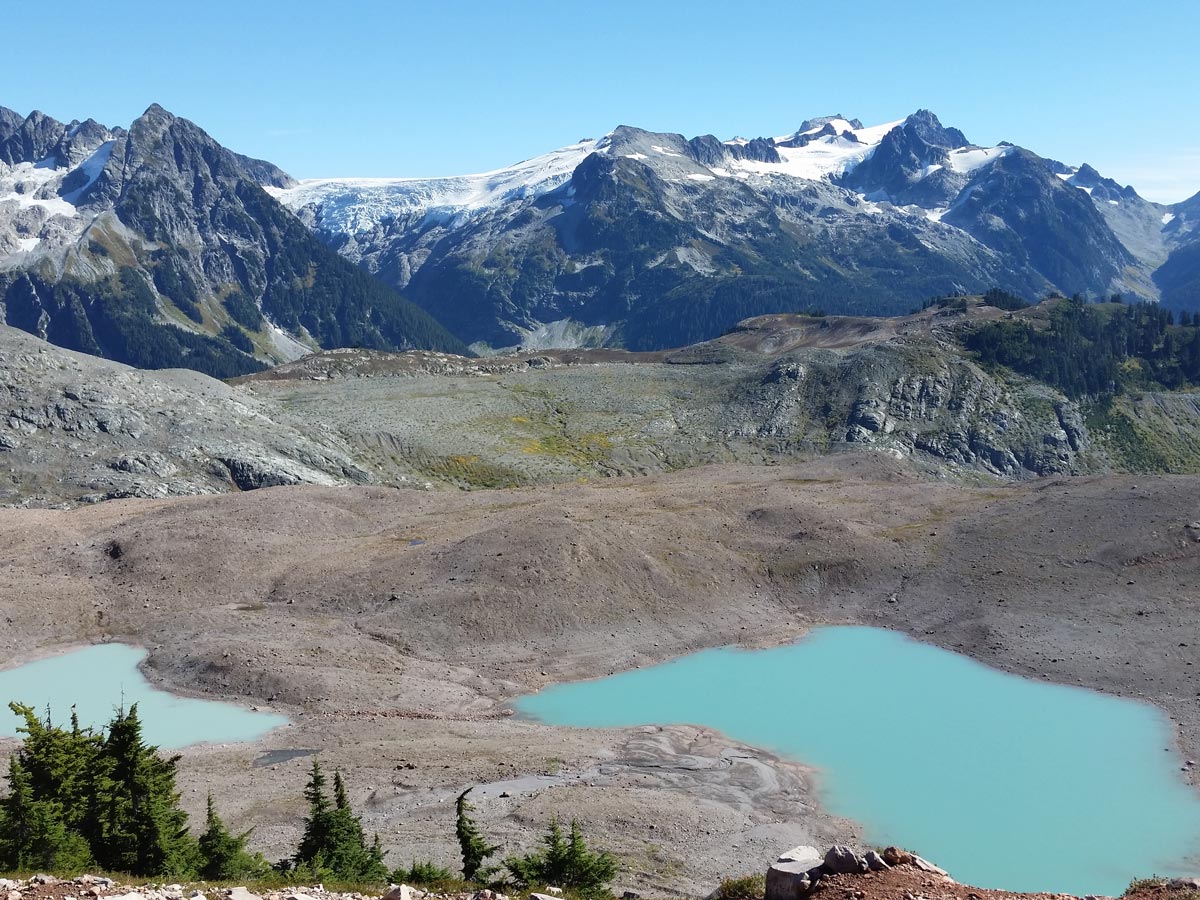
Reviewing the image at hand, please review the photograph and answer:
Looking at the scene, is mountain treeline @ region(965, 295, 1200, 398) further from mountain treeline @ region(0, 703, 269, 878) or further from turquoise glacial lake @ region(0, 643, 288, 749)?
mountain treeline @ region(0, 703, 269, 878)

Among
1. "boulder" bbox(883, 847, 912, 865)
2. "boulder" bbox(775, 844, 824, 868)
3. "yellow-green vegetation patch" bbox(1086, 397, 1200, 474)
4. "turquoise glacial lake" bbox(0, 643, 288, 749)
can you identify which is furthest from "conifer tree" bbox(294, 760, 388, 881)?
"yellow-green vegetation patch" bbox(1086, 397, 1200, 474)

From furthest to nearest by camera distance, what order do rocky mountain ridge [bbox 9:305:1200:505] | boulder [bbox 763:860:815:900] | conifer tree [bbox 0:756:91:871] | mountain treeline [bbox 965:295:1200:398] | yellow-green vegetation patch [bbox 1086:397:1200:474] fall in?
1. mountain treeline [bbox 965:295:1200:398]
2. yellow-green vegetation patch [bbox 1086:397:1200:474]
3. rocky mountain ridge [bbox 9:305:1200:505]
4. conifer tree [bbox 0:756:91:871]
5. boulder [bbox 763:860:815:900]

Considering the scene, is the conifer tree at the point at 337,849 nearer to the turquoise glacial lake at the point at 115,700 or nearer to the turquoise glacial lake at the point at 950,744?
the turquoise glacial lake at the point at 950,744

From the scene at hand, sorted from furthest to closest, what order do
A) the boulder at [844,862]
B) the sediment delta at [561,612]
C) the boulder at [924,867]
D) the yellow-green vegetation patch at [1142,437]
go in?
the yellow-green vegetation patch at [1142,437] < the sediment delta at [561,612] < the boulder at [924,867] < the boulder at [844,862]

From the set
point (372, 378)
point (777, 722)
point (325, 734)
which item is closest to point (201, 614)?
point (325, 734)

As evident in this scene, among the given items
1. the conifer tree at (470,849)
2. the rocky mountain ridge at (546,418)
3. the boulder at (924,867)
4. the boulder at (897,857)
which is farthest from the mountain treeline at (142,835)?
the rocky mountain ridge at (546,418)

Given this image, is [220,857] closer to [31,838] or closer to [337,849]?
[337,849]

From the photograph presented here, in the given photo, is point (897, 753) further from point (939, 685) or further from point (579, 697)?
point (579, 697)
